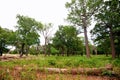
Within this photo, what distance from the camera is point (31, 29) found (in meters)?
59.1

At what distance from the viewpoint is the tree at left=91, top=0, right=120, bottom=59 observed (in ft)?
87.6

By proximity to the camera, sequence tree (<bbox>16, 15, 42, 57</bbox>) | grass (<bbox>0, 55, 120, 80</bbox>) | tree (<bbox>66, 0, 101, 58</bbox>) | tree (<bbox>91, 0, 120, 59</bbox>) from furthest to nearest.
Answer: tree (<bbox>16, 15, 42, 57</bbox>), tree (<bbox>66, 0, 101, 58</bbox>), tree (<bbox>91, 0, 120, 59</bbox>), grass (<bbox>0, 55, 120, 80</bbox>)

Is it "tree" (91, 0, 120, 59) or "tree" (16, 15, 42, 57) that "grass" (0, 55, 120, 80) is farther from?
"tree" (16, 15, 42, 57)

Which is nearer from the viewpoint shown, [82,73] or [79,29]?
[82,73]

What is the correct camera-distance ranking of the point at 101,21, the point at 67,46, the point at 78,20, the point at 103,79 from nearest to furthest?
the point at 103,79, the point at 101,21, the point at 78,20, the point at 67,46

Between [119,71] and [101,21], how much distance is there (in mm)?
18615

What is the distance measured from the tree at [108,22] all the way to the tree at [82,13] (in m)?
3.09

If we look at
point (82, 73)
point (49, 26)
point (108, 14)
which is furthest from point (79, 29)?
point (49, 26)

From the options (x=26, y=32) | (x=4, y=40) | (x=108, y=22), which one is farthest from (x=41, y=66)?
(x=4, y=40)

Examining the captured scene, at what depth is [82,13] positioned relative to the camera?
115 ft

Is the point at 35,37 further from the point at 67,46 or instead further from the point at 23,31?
the point at 67,46

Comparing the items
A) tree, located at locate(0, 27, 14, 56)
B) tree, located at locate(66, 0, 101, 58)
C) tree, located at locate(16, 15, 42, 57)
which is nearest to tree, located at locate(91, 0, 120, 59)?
tree, located at locate(66, 0, 101, 58)

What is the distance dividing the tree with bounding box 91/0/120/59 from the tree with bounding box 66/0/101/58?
3.09m

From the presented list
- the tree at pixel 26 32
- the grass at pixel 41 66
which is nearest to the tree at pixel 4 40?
the tree at pixel 26 32
